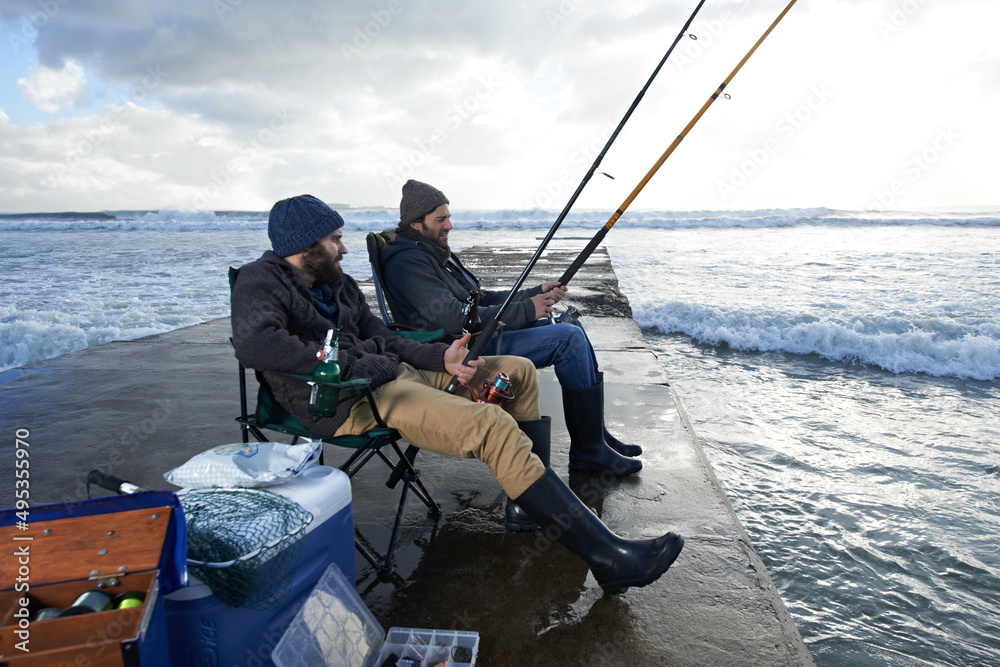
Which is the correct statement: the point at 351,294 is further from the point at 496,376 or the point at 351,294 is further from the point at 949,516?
the point at 949,516

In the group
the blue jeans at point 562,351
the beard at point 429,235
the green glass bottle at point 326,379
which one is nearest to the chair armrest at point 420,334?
the blue jeans at point 562,351

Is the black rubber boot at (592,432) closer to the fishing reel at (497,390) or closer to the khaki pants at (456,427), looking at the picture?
the fishing reel at (497,390)

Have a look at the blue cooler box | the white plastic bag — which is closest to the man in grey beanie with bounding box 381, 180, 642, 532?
the blue cooler box

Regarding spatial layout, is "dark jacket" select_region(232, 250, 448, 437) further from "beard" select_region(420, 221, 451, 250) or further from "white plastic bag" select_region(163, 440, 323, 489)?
"beard" select_region(420, 221, 451, 250)

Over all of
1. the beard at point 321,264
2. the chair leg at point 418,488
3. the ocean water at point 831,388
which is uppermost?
the beard at point 321,264

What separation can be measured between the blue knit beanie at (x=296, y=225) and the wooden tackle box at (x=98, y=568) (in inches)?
54.3

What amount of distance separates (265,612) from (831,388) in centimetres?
566

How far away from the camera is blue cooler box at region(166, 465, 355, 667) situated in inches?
52.5

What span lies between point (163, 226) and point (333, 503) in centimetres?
3449

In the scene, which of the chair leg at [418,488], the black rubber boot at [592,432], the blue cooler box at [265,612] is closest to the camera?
the blue cooler box at [265,612]

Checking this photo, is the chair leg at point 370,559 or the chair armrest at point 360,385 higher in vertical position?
the chair armrest at point 360,385

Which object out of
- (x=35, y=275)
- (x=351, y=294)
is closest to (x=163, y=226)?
(x=35, y=275)

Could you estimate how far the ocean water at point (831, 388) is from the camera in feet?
8.50

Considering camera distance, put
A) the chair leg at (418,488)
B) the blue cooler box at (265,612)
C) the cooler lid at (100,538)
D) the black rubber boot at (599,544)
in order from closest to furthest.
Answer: the cooler lid at (100,538) < the blue cooler box at (265,612) < the black rubber boot at (599,544) < the chair leg at (418,488)
